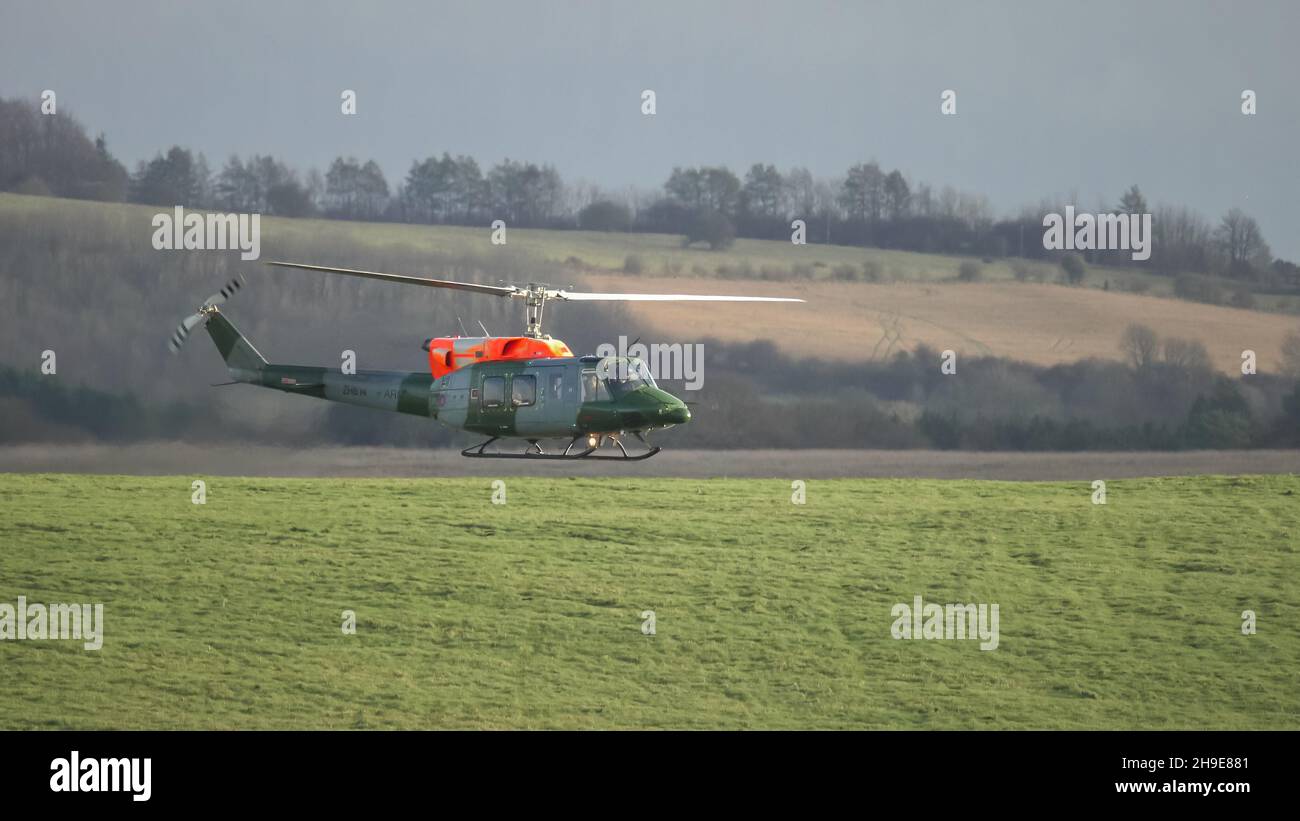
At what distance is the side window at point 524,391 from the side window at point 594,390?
1.12 m

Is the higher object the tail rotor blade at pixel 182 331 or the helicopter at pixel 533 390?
the tail rotor blade at pixel 182 331

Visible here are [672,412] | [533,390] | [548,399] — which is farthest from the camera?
[533,390]

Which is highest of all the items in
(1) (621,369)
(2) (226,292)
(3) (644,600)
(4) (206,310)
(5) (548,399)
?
(2) (226,292)

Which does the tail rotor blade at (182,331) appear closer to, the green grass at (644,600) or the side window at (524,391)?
the side window at (524,391)

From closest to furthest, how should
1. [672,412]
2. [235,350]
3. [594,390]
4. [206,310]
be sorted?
1. [672,412]
2. [594,390]
3. [235,350]
4. [206,310]

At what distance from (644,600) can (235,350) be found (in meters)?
29.9

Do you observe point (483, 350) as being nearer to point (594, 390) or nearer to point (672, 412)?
point (594, 390)

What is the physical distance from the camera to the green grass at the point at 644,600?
55094 mm

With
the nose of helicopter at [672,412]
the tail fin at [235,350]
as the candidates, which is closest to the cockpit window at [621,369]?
the nose of helicopter at [672,412]

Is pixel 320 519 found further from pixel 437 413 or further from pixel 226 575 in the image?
pixel 437 413

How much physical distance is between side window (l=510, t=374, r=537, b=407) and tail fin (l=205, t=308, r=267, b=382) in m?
8.33

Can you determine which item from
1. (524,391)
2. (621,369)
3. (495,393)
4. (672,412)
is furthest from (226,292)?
(672,412)

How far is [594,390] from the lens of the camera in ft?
107

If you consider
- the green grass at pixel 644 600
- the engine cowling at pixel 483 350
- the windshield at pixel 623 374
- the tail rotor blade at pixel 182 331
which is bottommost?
the green grass at pixel 644 600
